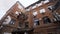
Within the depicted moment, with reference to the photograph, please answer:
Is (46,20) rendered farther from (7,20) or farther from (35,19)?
(7,20)

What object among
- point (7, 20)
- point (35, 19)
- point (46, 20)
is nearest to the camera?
point (46, 20)

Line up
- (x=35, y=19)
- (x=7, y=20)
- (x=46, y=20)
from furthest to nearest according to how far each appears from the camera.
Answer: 1. (x=7, y=20)
2. (x=35, y=19)
3. (x=46, y=20)

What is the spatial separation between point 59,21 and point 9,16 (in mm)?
833

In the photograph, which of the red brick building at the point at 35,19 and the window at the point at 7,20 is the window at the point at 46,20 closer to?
the red brick building at the point at 35,19

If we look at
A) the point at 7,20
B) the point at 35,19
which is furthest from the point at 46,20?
the point at 7,20

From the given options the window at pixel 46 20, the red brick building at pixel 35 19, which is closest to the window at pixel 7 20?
the red brick building at pixel 35 19

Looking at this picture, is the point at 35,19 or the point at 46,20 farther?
the point at 35,19

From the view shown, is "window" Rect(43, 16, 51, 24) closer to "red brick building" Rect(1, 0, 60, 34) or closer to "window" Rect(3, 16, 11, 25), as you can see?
"red brick building" Rect(1, 0, 60, 34)

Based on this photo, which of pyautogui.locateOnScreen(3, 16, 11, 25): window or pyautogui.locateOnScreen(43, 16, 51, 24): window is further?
pyautogui.locateOnScreen(3, 16, 11, 25): window

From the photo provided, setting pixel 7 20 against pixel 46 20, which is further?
pixel 7 20

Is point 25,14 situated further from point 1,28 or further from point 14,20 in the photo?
point 1,28

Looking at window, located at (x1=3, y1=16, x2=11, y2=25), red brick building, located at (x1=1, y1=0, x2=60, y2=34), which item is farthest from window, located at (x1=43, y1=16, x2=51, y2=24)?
window, located at (x1=3, y1=16, x2=11, y2=25)

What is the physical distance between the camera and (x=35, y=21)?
5.88 feet

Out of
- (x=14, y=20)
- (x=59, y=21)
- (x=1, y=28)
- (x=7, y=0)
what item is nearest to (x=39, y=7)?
(x=59, y=21)
